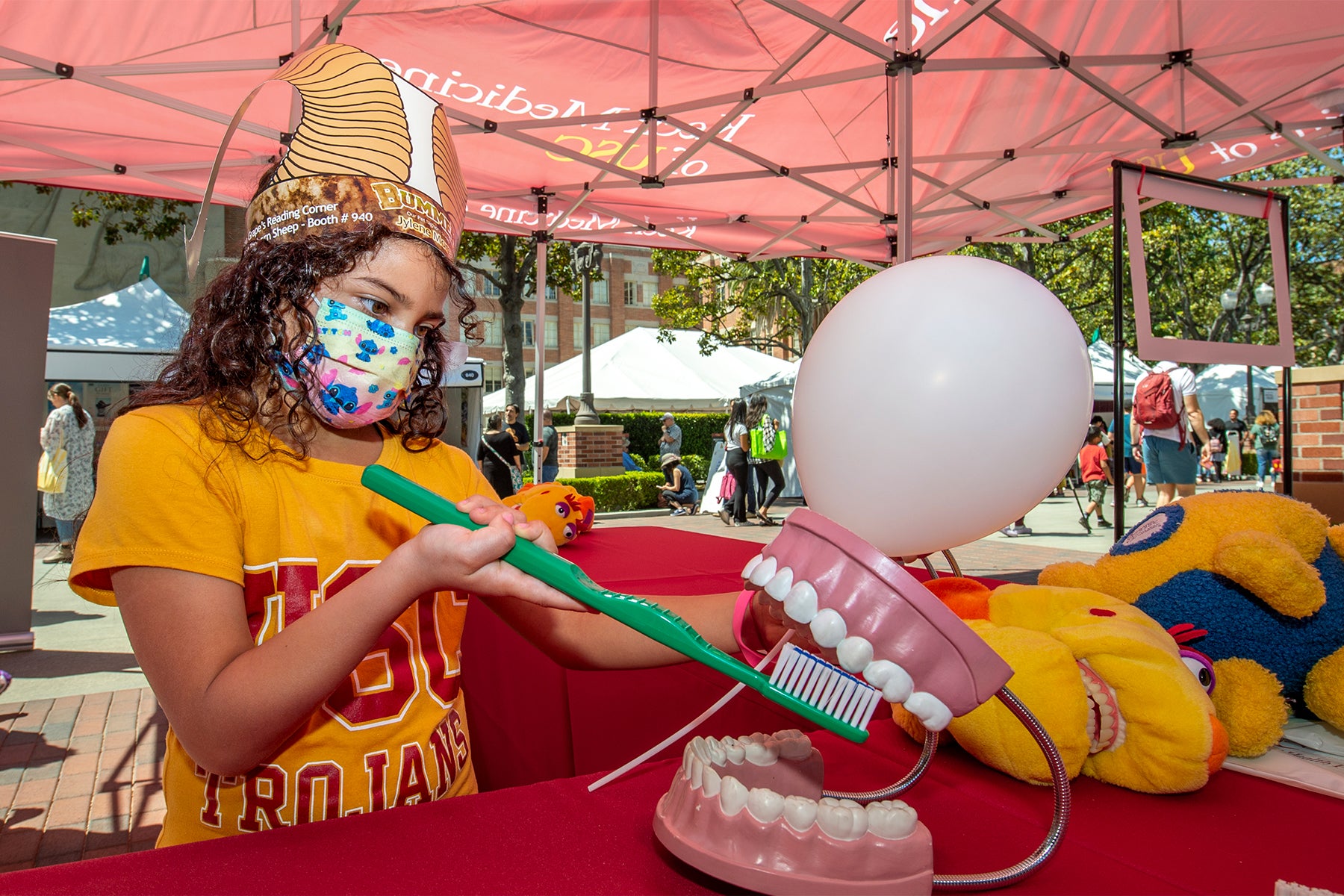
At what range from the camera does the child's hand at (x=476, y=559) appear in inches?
28.5

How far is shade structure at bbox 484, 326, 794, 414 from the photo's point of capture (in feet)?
50.2

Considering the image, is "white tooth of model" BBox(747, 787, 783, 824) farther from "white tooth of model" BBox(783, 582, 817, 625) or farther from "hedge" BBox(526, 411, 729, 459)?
"hedge" BBox(526, 411, 729, 459)

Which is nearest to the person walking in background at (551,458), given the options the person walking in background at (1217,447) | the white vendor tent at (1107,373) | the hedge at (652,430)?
the hedge at (652,430)

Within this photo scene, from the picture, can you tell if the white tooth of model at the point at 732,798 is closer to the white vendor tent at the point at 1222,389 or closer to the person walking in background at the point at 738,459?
the person walking in background at the point at 738,459

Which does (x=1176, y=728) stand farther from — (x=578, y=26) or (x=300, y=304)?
(x=578, y=26)

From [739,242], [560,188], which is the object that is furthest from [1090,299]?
[560,188]

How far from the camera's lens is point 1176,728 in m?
0.86

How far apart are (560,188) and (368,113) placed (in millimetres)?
5185

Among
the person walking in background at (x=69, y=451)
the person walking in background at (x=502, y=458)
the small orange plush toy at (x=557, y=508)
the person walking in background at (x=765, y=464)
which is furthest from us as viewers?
the person walking in background at (x=765, y=464)

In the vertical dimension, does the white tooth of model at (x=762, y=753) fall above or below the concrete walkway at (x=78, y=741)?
above

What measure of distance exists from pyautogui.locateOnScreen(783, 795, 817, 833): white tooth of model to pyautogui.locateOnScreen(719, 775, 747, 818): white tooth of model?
4cm

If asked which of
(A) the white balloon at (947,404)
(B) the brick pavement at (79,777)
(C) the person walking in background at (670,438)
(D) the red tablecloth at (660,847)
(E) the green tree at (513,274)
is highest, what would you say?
(E) the green tree at (513,274)

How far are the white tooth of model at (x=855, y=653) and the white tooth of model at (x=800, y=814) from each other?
0.43 feet

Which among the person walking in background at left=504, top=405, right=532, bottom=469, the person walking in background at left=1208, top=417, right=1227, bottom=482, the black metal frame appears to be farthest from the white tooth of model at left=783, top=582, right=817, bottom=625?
the person walking in background at left=1208, top=417, right=1227, bottom=482
